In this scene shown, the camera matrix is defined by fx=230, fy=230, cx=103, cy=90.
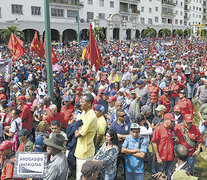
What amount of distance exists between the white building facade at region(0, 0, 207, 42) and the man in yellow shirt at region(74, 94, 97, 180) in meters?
21.0

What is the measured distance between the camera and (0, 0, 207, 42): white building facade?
3400cm

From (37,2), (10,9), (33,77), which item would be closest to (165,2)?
(37,2)

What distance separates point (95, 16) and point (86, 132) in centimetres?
4217

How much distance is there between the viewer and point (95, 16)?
43219 mm

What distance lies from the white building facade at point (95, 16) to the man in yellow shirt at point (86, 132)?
21039 millimetres

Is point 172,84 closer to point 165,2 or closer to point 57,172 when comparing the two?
point 57,172

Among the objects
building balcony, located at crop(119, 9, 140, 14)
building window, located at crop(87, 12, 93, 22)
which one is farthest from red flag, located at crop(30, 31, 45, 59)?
building balcony, located at crop(119, 9, 140, 14)

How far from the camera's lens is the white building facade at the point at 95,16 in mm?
34000

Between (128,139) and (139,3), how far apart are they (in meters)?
53.4

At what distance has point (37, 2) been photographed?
35.8 metres

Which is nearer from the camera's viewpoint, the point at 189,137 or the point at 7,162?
the point at 7,162

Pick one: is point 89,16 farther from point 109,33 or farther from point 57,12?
point 57,12

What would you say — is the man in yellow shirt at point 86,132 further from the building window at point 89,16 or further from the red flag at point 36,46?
the building window at point 89,16

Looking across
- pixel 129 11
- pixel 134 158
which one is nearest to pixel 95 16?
pixel 129 11
